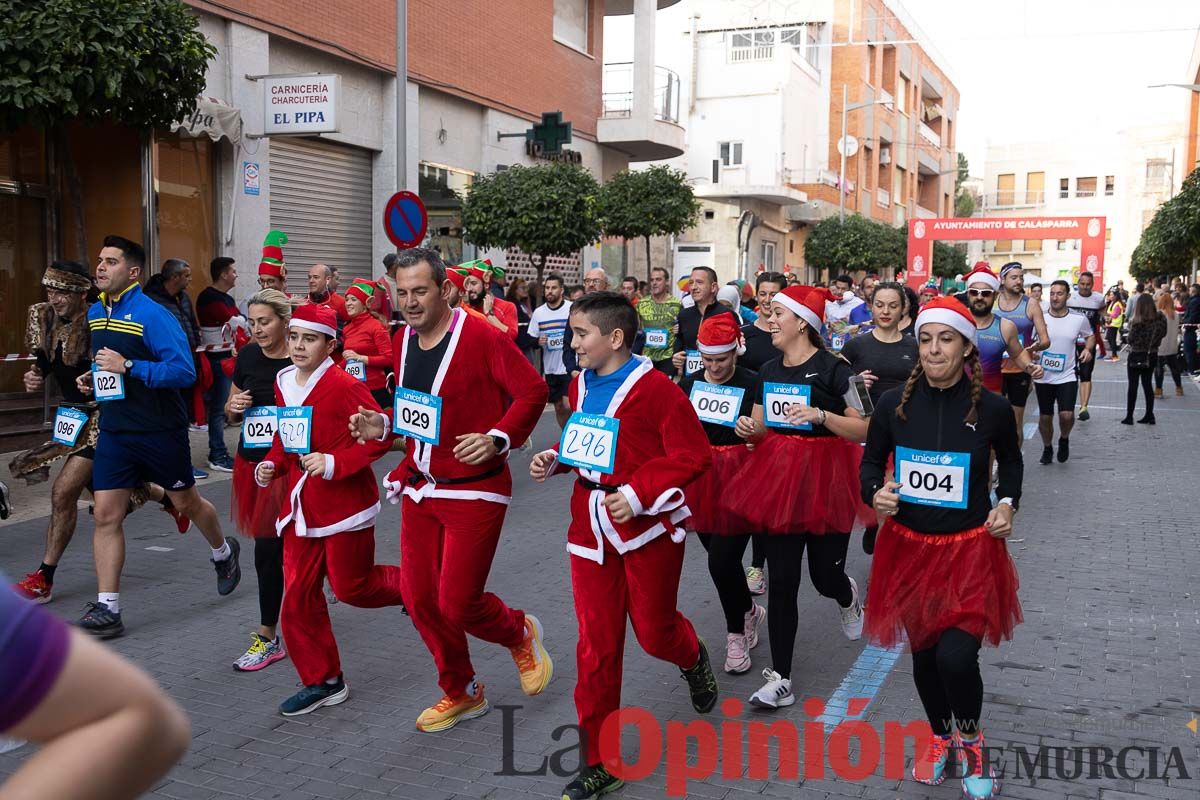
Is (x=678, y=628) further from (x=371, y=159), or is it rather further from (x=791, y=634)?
(x=371, y=159)

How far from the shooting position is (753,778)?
428cm

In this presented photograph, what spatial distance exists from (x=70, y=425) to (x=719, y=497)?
3.75 m

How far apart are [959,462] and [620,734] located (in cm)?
179

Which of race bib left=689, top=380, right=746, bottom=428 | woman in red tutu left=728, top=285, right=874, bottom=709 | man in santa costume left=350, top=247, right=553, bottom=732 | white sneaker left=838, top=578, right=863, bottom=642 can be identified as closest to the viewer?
man in santa costume left=350, top=247, right=553, bottom=732

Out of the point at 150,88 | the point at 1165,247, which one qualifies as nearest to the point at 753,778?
the point at 150,88

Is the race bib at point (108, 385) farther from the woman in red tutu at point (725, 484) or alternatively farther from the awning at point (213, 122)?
the awning at point (213, 122)

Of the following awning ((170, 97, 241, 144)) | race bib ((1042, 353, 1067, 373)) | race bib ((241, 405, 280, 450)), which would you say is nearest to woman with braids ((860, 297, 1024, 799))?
race bib ((241, 405, 280, 450))

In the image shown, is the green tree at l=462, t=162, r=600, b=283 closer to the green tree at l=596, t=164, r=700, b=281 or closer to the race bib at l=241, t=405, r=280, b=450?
the green tree at l=596, t=164, r=700, b=281

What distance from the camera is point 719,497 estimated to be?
5.46m

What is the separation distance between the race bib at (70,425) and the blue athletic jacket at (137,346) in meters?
0.44

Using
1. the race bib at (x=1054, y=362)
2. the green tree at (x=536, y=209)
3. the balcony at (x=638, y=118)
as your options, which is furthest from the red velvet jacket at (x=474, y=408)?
the balcony at (x=638, y=118)

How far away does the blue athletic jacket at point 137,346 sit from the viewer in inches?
236

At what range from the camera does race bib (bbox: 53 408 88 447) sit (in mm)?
6410

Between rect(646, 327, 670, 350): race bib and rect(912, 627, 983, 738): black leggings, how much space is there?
7.43m
